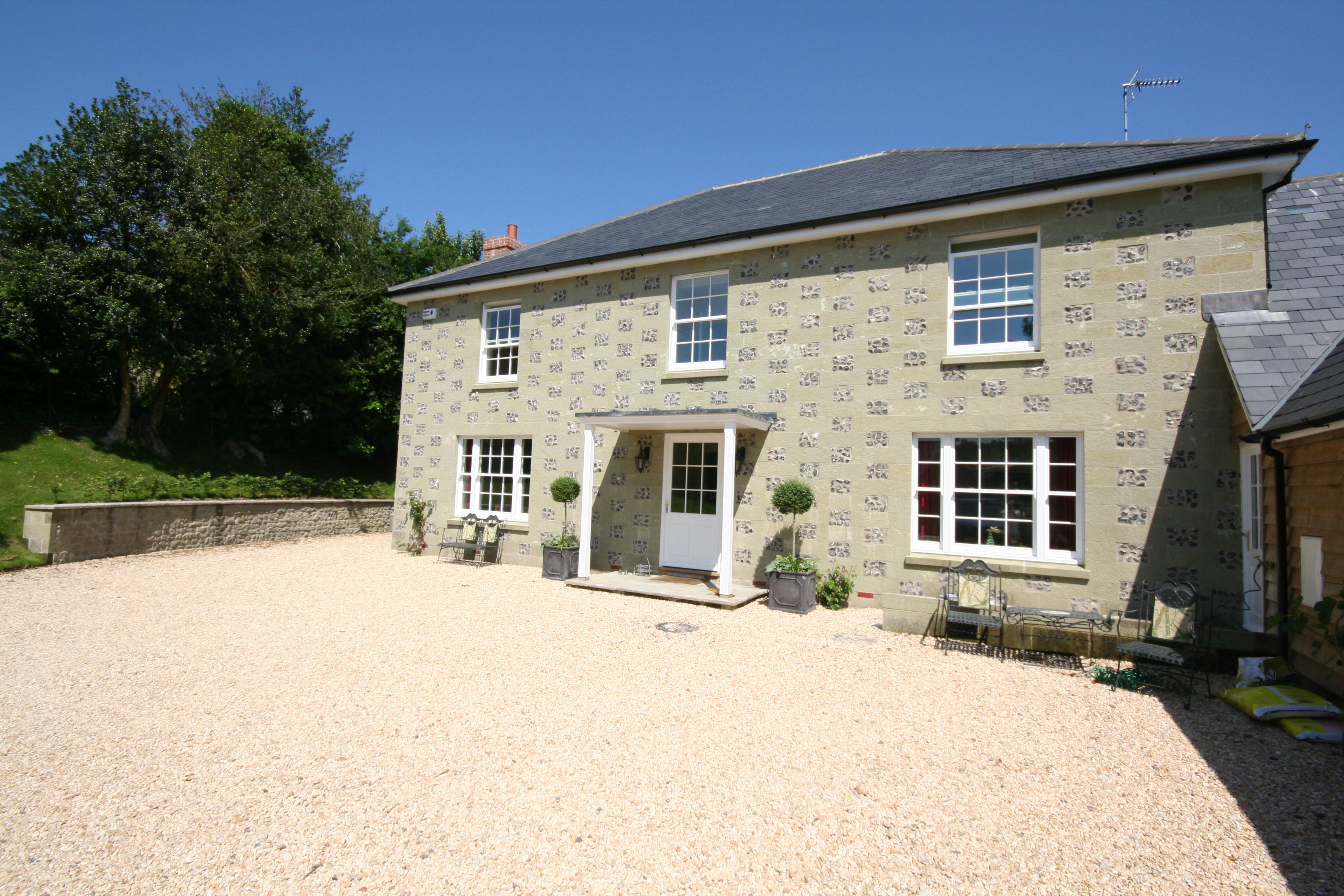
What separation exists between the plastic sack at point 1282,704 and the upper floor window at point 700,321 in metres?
7.72

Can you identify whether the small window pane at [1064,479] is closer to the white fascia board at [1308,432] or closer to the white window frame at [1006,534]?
the white window frame at [1006,534]

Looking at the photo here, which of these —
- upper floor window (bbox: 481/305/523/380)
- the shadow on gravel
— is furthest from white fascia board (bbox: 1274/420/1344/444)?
upper floor window (bbox: 481/305/523/380)

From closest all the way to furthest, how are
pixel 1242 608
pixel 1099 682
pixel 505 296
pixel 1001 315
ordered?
pixel 1099 682 < pixel 1242 608 < pixel 1001 315 < pixel 505 296

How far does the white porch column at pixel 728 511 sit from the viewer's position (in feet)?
31.7

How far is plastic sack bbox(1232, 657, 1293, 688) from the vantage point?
19.6ft

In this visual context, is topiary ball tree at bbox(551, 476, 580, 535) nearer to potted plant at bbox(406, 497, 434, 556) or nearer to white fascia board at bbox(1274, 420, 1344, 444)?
potted plant at bbox(406, 497, 434, 556)

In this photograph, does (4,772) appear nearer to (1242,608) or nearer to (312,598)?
(312,598)

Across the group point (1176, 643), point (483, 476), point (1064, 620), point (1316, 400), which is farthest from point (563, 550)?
point (1316, 400)

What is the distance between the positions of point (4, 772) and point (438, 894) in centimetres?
330

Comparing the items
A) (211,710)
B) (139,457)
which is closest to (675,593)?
(211,710)

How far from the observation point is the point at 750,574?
1055 centimetres

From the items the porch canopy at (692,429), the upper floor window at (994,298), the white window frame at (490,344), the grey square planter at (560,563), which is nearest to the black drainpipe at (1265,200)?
the upper floor window at (994,298)

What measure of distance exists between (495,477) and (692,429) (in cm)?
485

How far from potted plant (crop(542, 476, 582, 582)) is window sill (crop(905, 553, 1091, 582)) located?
5588mm
